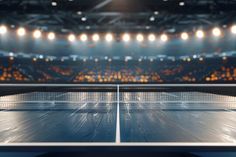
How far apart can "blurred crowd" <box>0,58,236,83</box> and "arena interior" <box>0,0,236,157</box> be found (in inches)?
4.3

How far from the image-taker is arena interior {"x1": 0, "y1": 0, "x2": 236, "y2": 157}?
3.06m

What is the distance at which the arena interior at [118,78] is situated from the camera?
3.06m

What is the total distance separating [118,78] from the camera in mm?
23766

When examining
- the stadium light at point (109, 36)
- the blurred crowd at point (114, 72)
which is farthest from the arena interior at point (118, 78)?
the blurred crowd at point (114, 72)

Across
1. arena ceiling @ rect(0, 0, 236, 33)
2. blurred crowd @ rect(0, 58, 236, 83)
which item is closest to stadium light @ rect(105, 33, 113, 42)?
arena ceiling @ rect(0, 0, 236, 33)

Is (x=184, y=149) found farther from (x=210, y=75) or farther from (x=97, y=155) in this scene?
(x=210, y=75)

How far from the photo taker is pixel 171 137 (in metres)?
3.24

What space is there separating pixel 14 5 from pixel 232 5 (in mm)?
12018

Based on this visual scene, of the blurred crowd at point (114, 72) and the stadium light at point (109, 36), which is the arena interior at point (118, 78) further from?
the blurred crowd at point (114, 72)

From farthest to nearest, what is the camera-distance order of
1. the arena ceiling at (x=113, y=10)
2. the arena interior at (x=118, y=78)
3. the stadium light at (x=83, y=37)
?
the stadium light at (x=83, y=37), the arena ceiling at (x=113, y=10), the arena interior at (x=118, y=78)

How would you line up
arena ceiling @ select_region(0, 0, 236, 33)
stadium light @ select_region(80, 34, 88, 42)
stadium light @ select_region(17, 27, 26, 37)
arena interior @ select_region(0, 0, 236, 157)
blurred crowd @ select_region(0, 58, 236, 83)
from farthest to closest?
blurred crowd @ select_region(0, 58, 236, 83) < stadium light @ select_region(80, 34, 88, 42) < stadium light @ select_region(17, 27, 26, 37) < arena ceiling @ select_region(0, 0, 236, 33) < arena interior @ select_region(0, 0, 236, 157)

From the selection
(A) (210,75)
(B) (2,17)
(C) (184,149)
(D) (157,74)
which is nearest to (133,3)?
(B) (2,17)

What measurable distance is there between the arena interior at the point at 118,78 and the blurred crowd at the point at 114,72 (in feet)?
0.36

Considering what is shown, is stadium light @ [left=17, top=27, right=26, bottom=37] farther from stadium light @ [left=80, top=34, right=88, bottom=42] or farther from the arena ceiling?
stadium light @ [left=80, top=34, right=88, bottom=42]
